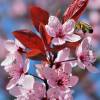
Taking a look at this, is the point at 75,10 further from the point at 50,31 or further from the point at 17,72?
the point at 17,72

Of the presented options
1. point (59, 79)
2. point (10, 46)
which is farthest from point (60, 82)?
point (10, 46)

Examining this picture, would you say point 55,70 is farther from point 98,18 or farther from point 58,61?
point 98,18

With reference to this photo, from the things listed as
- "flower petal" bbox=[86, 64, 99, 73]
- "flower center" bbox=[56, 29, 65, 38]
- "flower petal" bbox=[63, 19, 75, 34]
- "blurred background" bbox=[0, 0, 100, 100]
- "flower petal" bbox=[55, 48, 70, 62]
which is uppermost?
"flower petal" bbox=[63, 19, 75, 34]

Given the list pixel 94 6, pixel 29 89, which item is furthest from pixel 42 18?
pixel 94 6

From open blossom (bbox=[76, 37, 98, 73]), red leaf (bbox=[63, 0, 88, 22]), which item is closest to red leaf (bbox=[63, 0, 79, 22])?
red leaf (bbox=[63, 0, 88, 22])

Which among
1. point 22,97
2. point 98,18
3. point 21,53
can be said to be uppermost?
point 21,53

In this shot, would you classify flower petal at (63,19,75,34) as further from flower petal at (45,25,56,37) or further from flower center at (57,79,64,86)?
flower center at (57,79,64,86)
